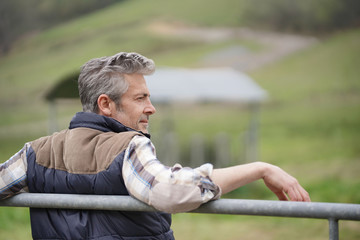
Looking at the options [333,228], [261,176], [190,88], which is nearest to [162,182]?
[261,176]

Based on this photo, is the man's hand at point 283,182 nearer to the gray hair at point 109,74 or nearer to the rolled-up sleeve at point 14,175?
the gray hair at point 109,74

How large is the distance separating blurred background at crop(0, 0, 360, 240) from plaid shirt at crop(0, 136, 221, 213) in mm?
11749

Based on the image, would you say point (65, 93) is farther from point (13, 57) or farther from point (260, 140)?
point (13, 57)

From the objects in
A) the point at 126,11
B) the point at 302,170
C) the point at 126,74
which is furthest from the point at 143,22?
the point at 126,74

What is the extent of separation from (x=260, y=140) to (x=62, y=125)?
5946 mm

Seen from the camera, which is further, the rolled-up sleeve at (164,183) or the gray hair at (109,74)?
the gray hair at (109,74)

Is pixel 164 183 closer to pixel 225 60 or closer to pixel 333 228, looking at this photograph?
pixel 333 228

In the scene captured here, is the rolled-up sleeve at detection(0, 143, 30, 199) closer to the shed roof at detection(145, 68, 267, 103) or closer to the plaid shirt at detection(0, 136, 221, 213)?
the plaid shirt at detection(0, 136, 221, 213)

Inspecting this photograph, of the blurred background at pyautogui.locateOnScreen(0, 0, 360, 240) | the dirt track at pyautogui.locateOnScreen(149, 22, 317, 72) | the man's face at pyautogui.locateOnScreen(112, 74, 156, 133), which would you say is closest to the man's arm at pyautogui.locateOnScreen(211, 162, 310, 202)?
the man's face at pyautogui.locateOnScreen(112, 74, 156, 133)

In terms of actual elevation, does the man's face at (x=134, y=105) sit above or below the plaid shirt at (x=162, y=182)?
above

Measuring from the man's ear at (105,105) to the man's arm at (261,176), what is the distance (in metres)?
0.35

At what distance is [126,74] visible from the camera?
1.34 m

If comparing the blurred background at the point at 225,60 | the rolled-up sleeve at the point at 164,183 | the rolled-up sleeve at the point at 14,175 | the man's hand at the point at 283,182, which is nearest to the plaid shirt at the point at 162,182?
the rolled-up sleeve at the point at 164,183

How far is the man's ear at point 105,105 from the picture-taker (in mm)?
→ 1337
